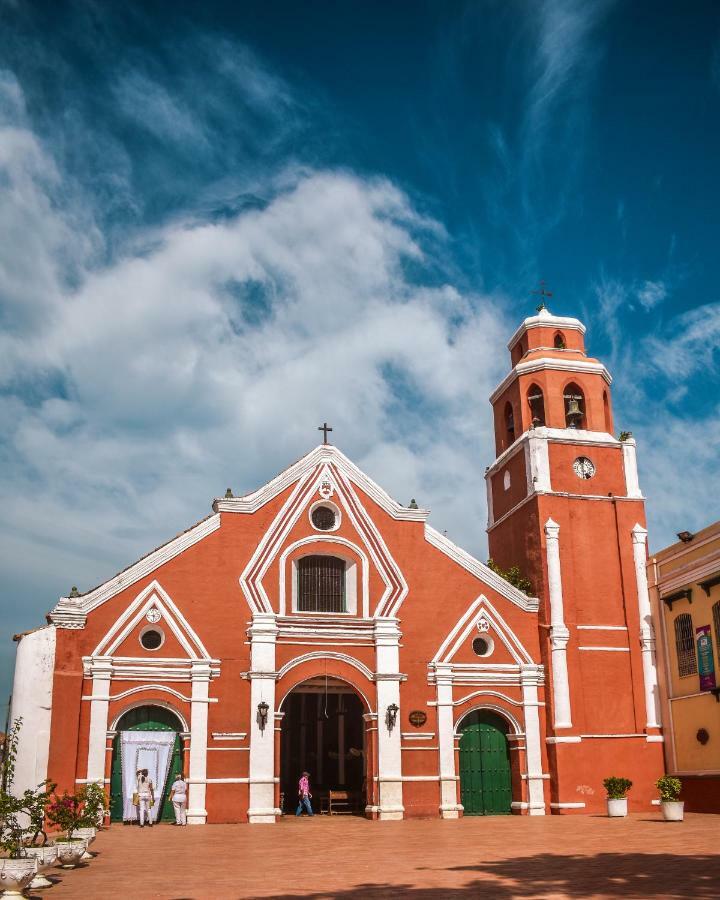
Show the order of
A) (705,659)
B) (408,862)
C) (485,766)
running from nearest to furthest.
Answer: (408,862) → (705,659) → (485,766)

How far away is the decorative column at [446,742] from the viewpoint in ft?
85.7

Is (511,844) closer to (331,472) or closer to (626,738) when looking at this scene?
(626,738)

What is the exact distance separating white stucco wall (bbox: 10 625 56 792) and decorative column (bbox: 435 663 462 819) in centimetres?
1090

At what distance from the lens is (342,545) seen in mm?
28094

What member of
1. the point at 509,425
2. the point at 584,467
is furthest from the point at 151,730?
the point at 509,425

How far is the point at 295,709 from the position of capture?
99.7 feet

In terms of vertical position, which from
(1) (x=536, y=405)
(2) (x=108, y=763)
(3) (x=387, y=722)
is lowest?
(2) (x=108, y=763)

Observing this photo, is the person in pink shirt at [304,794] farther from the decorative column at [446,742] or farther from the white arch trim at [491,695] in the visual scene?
the white arch trim at [491,695]

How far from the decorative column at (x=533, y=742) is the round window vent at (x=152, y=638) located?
11.0 metres

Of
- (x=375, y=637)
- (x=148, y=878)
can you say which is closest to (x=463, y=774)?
(x=375, y=637)

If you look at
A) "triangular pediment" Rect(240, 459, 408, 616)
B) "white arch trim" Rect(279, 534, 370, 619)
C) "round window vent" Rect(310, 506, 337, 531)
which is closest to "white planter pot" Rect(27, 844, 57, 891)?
"triangular pediment" Rect(240, 459, 408, 616)

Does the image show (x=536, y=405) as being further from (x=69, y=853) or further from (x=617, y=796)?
(x=69, y=853)

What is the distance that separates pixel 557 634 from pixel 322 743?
8703mm

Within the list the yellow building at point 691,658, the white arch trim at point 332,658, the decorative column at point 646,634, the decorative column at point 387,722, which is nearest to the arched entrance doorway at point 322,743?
the white arch trim at point 332,658
